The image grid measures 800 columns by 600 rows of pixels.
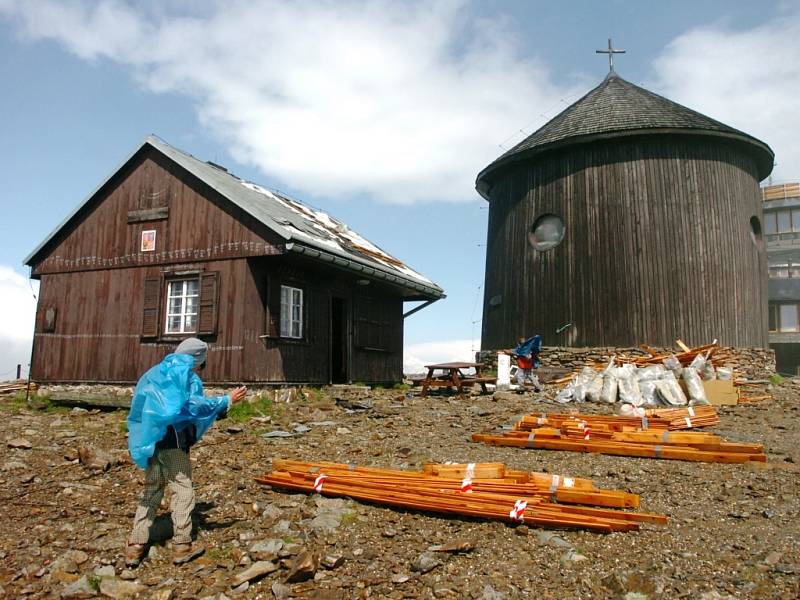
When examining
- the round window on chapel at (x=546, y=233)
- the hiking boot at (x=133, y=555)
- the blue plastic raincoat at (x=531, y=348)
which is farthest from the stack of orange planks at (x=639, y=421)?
the round window on chapel at (x=546, y=233)

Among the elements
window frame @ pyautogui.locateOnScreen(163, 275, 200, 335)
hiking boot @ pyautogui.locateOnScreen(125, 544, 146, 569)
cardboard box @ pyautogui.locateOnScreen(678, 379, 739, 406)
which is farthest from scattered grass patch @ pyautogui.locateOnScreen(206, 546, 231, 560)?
cardboard box @ pyautogui.locateOnScreen(678, 379, 739, 406)

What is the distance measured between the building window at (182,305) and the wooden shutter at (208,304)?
27 cm

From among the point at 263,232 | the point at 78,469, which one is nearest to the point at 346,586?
the point at 78,469

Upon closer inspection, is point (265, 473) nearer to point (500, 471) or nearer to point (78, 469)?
point (78, 469)

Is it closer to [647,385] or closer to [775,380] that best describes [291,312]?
[647,385]

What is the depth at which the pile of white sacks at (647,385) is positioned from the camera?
13.4 m

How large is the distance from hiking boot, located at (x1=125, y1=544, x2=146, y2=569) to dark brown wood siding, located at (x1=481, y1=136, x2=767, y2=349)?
1510 cm

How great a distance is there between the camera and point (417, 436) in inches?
400

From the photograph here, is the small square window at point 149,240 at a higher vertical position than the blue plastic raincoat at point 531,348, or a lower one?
higher

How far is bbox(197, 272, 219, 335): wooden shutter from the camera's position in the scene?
1320 centimetres

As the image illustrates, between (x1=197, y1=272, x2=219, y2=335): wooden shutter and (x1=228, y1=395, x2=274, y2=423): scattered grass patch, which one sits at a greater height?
(x1=197, y1=272, x2=219, y2=335): wooden shutter

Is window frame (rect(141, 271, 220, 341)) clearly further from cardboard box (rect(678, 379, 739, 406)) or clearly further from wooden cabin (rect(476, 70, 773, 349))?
cardboard box (rect(678, 379, 739, 406))

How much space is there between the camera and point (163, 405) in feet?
17.2

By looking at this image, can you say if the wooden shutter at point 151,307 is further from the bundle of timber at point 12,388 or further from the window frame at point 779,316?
the window frame at point 779,316
